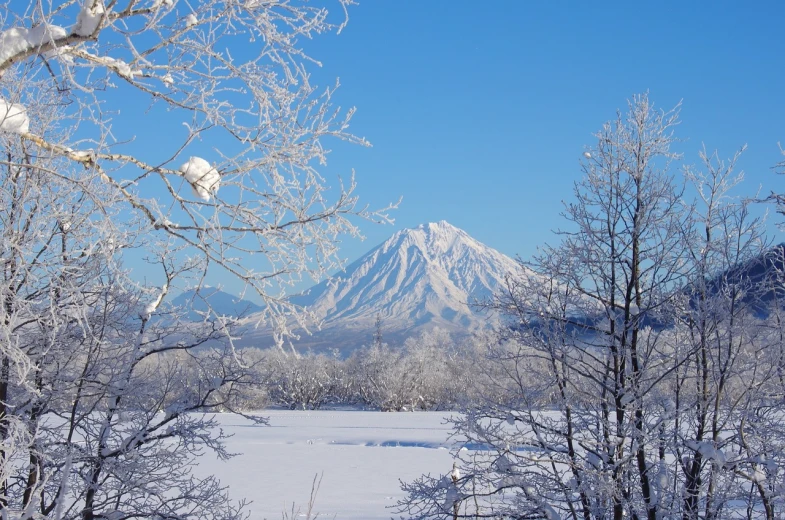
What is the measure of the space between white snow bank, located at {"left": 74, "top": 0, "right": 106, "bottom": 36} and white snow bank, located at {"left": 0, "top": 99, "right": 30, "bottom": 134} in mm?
396

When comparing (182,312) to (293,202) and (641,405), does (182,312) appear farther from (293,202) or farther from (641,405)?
(641,405)

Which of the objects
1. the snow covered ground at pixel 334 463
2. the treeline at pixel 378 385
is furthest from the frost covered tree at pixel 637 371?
the treeline at pixel 378 385

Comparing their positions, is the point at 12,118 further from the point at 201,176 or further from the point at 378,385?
the point at 378,385

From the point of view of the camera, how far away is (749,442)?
19.5 feet

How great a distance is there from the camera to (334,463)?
890 inches

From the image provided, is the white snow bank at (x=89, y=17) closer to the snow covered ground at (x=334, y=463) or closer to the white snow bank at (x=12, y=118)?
the white snow bank at (x=12, y=118)

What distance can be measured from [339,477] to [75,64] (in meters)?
19.0

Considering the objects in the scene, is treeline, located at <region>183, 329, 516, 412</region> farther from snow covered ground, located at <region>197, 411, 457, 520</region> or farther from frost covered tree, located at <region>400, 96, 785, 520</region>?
frost covered tree, located at <region>400, 96, 785, 520</region>

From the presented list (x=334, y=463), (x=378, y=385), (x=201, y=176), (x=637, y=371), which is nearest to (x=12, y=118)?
(x=201, y=176)

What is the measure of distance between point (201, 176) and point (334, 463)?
70.7ft

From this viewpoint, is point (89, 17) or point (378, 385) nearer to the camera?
point (89, 17)

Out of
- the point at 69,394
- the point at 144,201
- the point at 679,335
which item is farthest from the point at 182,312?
the point at 679,335

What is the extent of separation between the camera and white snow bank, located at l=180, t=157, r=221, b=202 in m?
2.63

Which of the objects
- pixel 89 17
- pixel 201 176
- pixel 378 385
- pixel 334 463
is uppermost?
pixel 89 17
